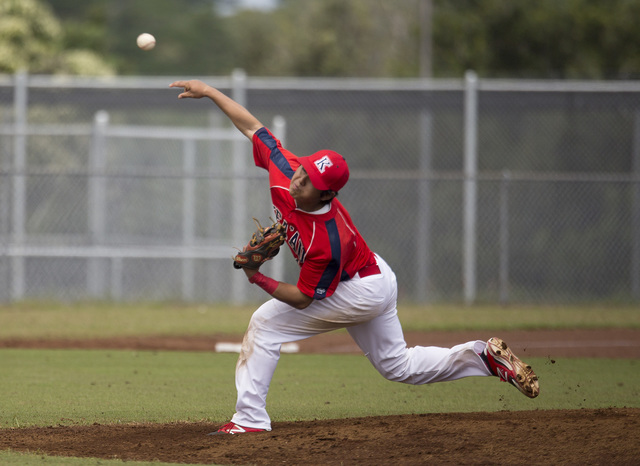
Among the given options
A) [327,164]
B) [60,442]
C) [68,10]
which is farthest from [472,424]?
[68,10]

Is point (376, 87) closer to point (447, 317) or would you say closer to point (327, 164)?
point (447, 317)

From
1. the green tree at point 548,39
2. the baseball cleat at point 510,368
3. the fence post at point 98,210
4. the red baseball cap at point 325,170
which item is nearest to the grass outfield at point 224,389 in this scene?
the baseball cleat at point 510,368

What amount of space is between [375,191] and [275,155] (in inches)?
417

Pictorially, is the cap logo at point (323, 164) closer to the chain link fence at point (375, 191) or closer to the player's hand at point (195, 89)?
the player's hand at point (195, 89)

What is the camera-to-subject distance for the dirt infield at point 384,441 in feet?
16.4

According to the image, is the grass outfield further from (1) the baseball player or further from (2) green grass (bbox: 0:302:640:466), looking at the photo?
(1) the baseball player

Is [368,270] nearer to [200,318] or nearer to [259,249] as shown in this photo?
[259,249]

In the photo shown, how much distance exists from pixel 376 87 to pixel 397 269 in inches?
127

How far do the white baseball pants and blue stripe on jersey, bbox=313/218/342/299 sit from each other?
0.20 m

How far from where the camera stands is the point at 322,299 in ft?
18.4

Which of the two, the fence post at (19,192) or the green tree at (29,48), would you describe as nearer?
the fence post at (19,192)

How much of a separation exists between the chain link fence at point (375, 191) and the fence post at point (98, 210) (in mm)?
32

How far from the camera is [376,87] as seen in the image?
48.5 feet

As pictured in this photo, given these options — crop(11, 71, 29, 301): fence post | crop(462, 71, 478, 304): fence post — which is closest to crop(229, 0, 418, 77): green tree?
crop(462, 71, 478, 304): fence post
